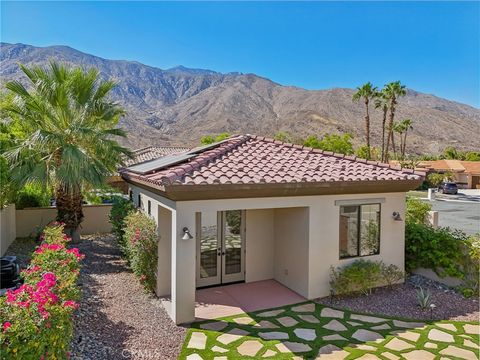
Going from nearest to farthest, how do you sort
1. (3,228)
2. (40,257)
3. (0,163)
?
(40,257), (0,163), (3,228)

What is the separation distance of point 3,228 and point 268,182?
1250 centimetres

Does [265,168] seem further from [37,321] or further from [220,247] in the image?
[37,321]

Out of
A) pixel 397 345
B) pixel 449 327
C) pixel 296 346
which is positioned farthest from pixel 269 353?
pixel 449 327

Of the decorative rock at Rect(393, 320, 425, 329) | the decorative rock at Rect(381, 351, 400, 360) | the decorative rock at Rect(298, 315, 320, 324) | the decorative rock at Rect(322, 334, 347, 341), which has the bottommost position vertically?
the decorative rock at Rect(393, 320, 425, 329)

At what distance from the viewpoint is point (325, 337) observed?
7.79 m

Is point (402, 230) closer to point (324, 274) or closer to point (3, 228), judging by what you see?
point (324, 274)

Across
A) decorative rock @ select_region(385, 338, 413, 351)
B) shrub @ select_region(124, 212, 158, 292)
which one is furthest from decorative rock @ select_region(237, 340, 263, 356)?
shrub @ select_region(124, 212, 158, 292)

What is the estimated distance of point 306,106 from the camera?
149m

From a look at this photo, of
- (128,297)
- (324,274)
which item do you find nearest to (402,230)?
(324,274)

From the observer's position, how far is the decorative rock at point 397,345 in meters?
7.35

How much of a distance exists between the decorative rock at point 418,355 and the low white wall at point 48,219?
16.8 m

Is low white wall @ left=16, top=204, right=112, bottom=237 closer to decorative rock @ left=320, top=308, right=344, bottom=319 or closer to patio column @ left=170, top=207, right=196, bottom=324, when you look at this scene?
Result: patio column @ left=170, top=207, right=196, bottom=324

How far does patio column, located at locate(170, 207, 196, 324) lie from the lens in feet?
27.2

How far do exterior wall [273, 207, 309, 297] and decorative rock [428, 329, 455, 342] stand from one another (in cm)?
332
